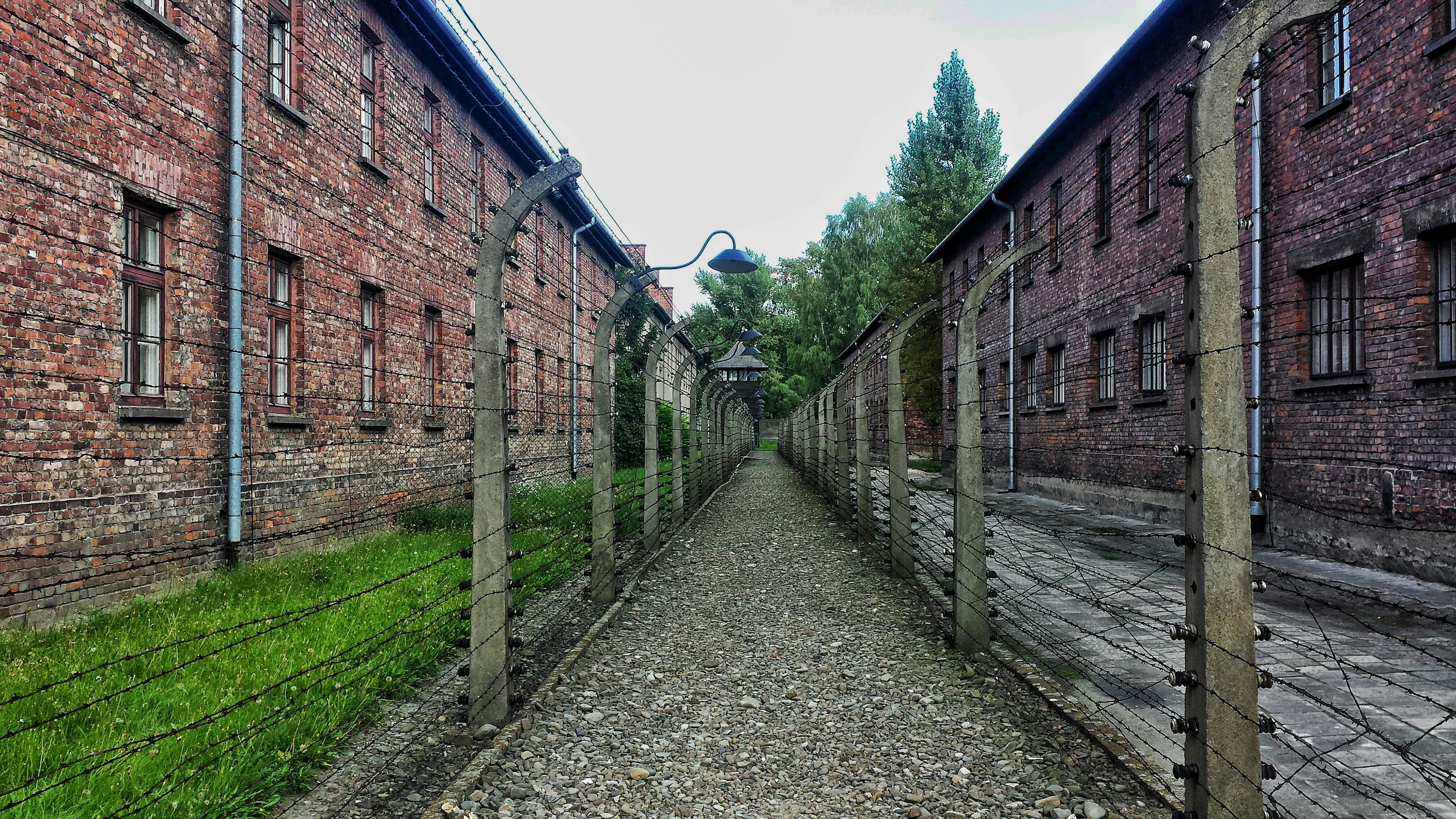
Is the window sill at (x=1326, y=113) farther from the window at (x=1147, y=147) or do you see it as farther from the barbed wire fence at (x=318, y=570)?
the barbed wire fence at (x=318, y=570)

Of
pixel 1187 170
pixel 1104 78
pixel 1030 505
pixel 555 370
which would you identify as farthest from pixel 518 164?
pixel 1187 170

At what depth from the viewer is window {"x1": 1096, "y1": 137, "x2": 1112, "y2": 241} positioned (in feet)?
50.1

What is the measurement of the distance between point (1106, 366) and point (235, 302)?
524 inches

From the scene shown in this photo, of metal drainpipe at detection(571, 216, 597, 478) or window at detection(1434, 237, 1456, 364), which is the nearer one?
window at detection(1434, 237, 1456, 364)

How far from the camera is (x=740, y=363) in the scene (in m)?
40.2

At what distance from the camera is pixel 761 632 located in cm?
644

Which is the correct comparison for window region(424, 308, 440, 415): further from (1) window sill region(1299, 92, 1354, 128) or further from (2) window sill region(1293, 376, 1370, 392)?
(1) window sill region(1299, 92, 1354, 128)

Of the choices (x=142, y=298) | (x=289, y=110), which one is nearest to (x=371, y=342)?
(x=289, y=110)

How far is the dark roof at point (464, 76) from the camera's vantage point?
11.9 meters

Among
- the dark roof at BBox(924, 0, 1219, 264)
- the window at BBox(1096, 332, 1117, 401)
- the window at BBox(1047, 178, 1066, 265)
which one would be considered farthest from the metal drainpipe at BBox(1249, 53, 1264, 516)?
the window at BBox(1047, 178, 1066, 265)

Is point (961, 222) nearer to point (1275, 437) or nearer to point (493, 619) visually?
point (1275, 437)

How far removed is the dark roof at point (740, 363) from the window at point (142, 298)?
25.1 meters

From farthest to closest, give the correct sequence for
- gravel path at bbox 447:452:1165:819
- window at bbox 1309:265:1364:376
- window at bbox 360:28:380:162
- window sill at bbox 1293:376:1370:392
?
window at bbox 360:28:380:162 → window at bbox 1309:265:1364:376 → window sill at bbox 1293:376:1370:392 → gravel path at bbox 447:452:1165:819

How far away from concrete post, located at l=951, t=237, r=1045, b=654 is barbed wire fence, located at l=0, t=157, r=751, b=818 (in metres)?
2.75
